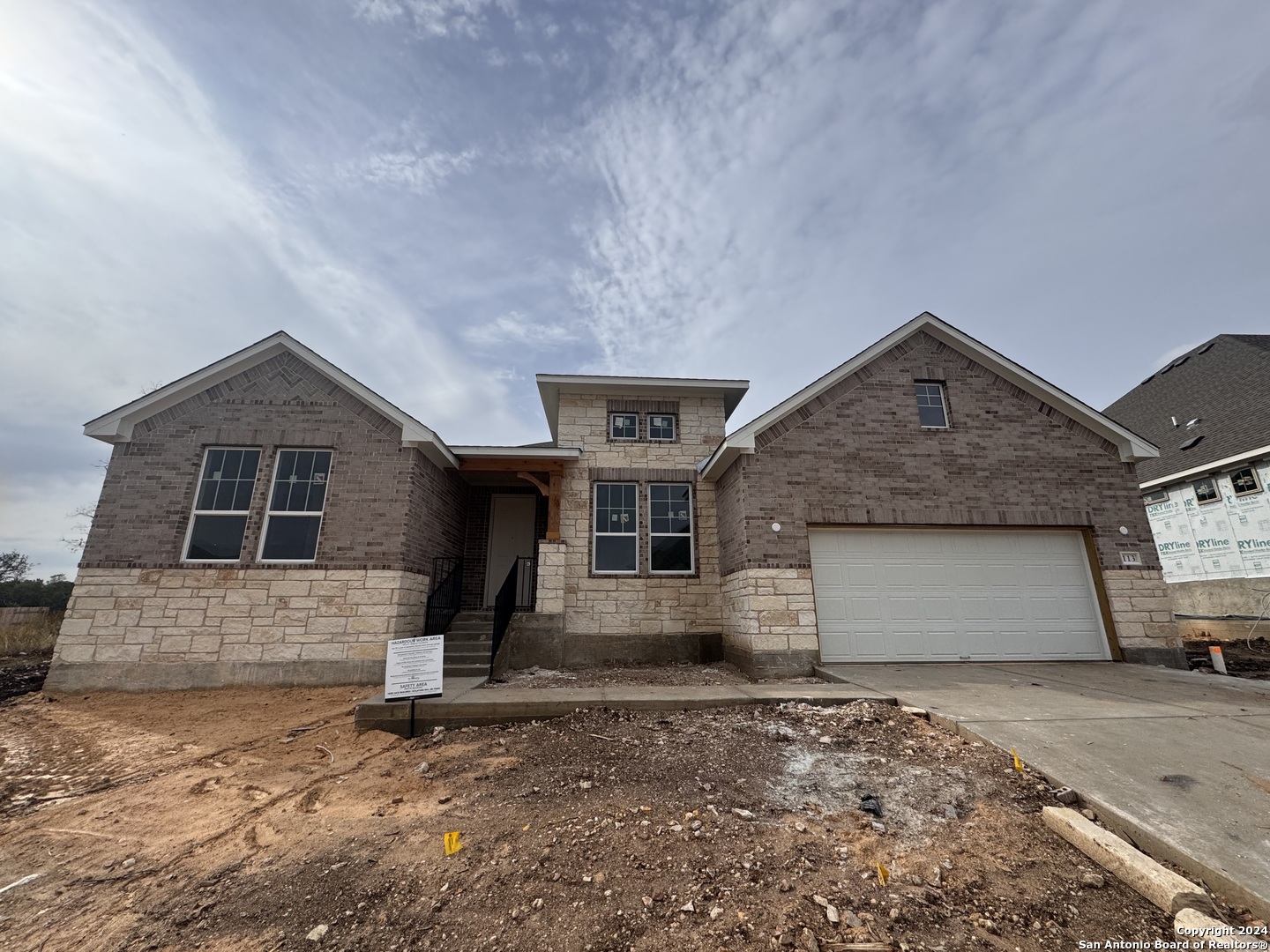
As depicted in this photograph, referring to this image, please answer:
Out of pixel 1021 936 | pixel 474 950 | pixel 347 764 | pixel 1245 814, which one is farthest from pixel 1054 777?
pixel 347 764

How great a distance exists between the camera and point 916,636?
351 inches

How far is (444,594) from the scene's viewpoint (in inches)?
404

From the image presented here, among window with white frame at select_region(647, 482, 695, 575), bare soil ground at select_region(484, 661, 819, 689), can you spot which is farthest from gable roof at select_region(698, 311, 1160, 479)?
bare soil ground at select_region(484, 661, 819, 689)

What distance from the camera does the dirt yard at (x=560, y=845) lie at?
8.41ft

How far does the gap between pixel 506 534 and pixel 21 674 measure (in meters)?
8.84

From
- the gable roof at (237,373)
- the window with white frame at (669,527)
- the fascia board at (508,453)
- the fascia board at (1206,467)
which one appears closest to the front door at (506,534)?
the fascia board at (508,453)

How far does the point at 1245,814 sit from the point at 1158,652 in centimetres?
784

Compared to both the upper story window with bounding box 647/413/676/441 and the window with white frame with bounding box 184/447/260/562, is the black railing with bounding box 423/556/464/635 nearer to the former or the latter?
the window with white frame with bounding box 184/447/260/562

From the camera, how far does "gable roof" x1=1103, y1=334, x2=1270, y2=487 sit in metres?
14.5

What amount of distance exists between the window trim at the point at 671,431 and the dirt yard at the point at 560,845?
6885 millimetres

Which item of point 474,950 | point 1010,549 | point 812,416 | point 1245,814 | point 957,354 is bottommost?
point 474,950

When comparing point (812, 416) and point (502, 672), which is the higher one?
point (812, 416)

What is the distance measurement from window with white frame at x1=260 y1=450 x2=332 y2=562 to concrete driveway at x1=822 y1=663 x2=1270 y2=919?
8.89 meters

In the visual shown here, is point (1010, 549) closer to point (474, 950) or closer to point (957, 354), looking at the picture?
point (957, 354)
